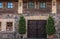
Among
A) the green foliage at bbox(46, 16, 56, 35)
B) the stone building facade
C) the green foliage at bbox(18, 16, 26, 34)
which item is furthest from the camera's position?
the stone building facade

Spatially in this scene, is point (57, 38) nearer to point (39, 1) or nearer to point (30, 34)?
point (30, 34)

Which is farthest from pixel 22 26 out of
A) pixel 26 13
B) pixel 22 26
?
pixel 26 13

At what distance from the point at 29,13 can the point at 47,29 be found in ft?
6.98

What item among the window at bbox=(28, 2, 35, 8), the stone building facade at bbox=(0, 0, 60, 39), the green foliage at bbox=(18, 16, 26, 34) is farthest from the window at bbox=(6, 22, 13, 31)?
the window at bbox=(28, 2, 35, 8)

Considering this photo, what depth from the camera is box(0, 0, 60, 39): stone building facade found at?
17.4 meters

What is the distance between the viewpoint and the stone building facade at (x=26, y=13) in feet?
57.0

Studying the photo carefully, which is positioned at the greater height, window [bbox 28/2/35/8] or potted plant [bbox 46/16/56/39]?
window [bbox 28/2/35/8]

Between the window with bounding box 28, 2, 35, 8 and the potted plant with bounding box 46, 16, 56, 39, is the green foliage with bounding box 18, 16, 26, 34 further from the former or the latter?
the potted plant with bounding box 46, 16, 56, 39

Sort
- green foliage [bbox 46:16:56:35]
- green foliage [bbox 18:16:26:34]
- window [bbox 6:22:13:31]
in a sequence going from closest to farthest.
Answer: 1. green foliage [bbox 46:16:56:35]
2. green foliage [bbox 18:16:26:34]
3. window [bbox 6:22:13:31]

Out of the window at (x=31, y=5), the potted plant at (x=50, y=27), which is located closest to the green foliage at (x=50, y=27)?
the potted plant at (x=50, y=27)

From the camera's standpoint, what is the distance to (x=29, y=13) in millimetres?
17516

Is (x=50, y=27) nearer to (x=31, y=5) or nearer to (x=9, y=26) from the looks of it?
(x=31, y=5)

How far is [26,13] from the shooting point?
17.5m

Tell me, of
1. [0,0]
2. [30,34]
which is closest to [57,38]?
[30,34]
